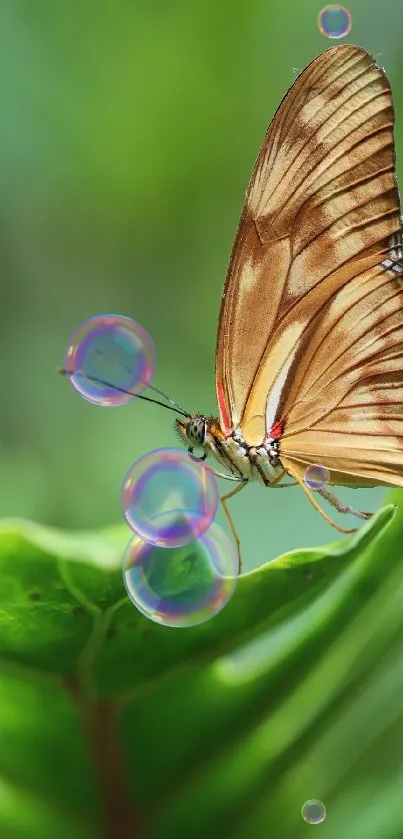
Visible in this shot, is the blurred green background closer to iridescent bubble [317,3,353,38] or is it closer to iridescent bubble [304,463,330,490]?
iridescent bubble [317,3,353,38]

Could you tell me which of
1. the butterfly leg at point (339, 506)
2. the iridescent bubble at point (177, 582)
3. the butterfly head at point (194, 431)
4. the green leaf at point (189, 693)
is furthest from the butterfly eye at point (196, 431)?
the green leaf at point (189, 693)

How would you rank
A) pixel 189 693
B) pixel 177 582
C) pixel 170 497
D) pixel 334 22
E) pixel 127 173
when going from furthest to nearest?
pixel 127 173
pixel 334 22
pixel 170 497
pixel 177 582
pixel 189 693

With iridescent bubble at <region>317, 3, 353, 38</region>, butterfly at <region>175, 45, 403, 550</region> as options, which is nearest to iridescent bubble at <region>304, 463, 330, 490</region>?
butterfly at <region>175, 45, 403, 550</region>

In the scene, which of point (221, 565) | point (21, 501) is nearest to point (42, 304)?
point (21, 501)

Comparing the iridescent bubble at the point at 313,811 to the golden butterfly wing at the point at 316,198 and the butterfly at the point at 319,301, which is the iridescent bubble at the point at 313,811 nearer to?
the butterfly at the point at 319,301

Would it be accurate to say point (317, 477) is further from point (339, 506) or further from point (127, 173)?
point (127, 173)


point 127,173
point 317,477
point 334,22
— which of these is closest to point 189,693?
point 317,477
